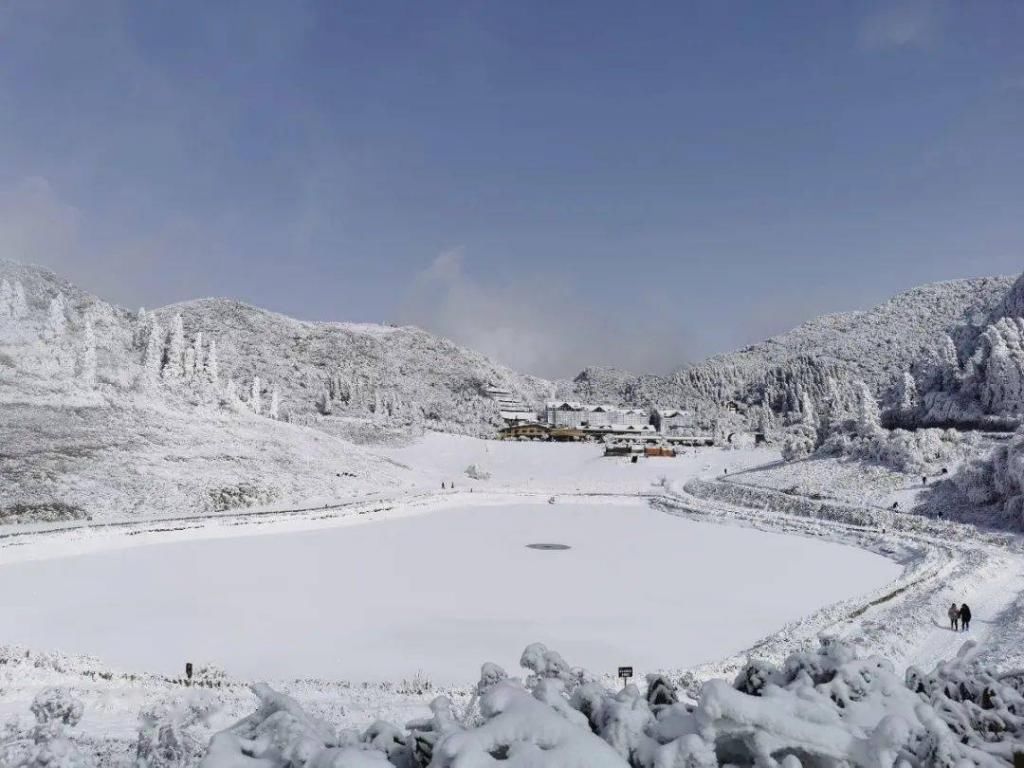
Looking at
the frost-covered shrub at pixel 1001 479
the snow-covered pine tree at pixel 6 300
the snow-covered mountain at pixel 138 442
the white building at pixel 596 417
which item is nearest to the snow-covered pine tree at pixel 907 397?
the frost-covered shrub at pixel 1001 479

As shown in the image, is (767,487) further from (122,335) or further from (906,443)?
(122,335)

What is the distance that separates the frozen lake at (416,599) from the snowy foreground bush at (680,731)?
45.5ft

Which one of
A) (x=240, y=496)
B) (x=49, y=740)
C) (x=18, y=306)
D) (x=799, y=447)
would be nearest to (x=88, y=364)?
(x=240, y=496)

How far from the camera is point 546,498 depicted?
7194cm

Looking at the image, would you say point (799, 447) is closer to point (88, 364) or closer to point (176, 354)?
point (88, 364)

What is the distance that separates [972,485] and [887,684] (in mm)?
52254

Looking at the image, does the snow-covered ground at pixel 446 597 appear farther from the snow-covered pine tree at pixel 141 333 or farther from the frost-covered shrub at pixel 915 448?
the snow-covered pine tree at pixel 141 333

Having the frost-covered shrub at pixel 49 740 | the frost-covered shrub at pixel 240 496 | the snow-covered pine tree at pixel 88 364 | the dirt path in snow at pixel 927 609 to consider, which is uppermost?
the snow-covered pine tree at pixel 88 364

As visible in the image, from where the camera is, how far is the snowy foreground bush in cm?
381

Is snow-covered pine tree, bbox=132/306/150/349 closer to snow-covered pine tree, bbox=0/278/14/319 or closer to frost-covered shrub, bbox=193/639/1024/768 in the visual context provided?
snow-covered pine tree, bbox=0/278/14/319

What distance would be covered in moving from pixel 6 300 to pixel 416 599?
4452 inches

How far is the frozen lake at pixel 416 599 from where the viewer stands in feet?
64.5

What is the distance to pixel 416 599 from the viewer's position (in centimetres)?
2623

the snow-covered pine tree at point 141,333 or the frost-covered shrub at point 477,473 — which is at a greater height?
the snow-covered pine tree at point 141,333
